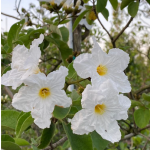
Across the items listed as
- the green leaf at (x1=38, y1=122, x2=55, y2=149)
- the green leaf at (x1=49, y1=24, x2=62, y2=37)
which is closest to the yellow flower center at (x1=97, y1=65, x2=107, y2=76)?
the green leaf at (x1=38, y1=122, x2=55, y2=149)

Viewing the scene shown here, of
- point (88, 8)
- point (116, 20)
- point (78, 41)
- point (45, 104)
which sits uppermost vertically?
point (88, 8)

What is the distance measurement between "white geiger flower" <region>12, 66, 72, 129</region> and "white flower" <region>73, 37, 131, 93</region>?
0.04 m

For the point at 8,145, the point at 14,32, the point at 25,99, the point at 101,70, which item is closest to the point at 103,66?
the point at 101,70

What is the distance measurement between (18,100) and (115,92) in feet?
0.76

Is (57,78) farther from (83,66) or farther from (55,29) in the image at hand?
(55,29)

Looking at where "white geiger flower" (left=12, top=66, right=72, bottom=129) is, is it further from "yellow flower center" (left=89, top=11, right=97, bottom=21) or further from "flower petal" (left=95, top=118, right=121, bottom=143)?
"yellow flower center" (left=89, top=11, right=97, bottom=21)

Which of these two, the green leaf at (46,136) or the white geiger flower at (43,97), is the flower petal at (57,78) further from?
the green leaf at (46,136)

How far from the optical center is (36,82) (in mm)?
497

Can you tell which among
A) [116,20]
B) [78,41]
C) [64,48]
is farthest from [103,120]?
[116,20]

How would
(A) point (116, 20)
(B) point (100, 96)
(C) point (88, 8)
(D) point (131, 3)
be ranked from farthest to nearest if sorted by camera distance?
(A) point (116, 20)
(C) point (88, 8)
(D) point (131, 3)
(B) point (100, 96)

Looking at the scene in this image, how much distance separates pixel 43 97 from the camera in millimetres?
518

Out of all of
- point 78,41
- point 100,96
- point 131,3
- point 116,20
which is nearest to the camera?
point 100,96

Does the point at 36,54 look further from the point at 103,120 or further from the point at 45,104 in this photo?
the point at 103,120

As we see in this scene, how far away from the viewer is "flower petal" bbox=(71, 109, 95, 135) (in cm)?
50
